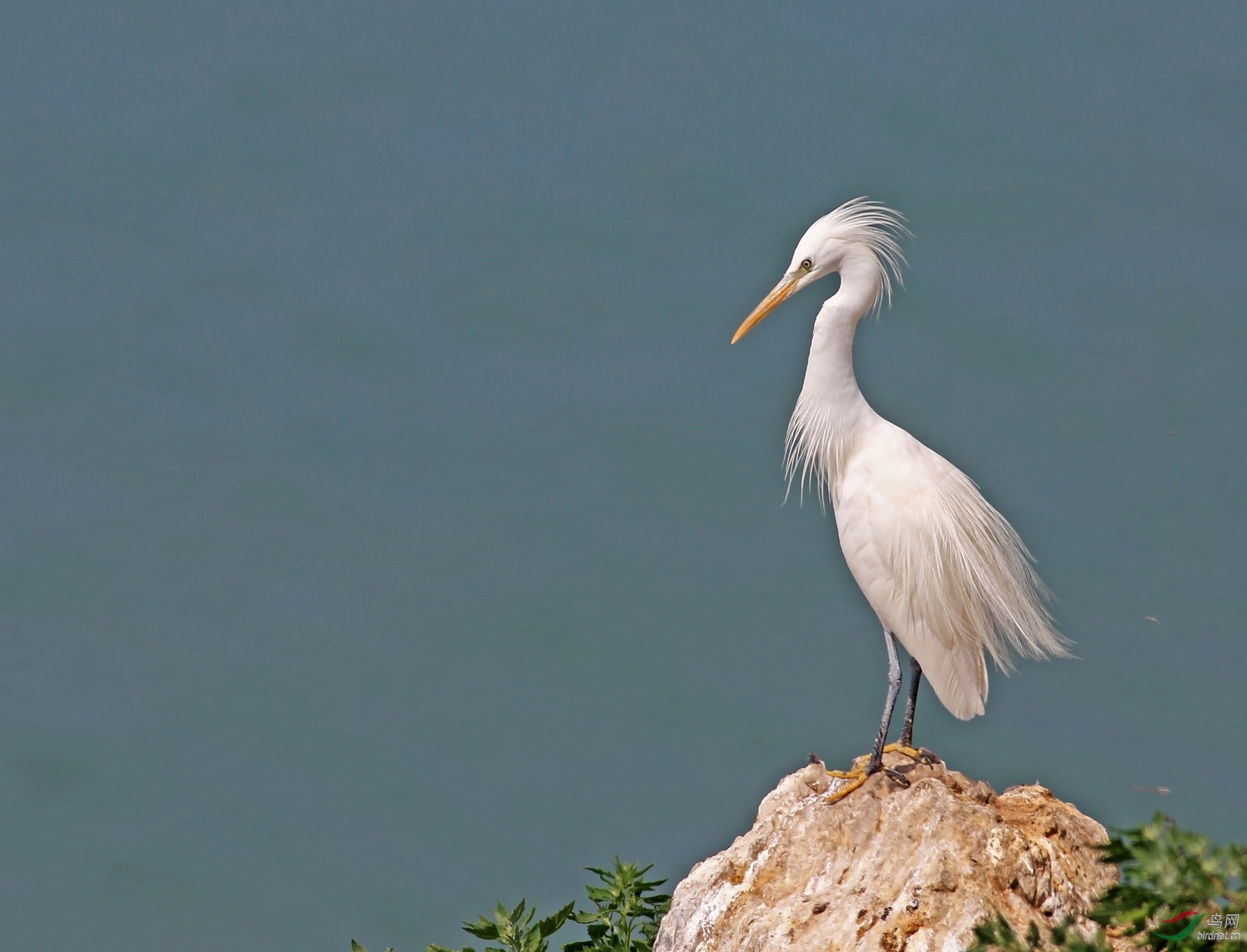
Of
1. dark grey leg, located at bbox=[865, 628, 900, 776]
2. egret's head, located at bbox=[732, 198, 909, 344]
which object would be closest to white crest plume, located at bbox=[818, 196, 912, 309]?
egret's head, located at bbox=[732, 198, 909, 344]

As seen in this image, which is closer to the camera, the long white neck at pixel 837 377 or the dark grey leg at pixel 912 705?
the dark grey leg at pixel 912 705

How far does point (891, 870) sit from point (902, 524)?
0.98m

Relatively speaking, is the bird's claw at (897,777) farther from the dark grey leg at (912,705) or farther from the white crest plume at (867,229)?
the white crest plume at (867,229)

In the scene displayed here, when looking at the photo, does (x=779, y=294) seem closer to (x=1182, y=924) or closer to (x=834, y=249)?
(x=834, y=249)

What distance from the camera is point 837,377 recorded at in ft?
12.8

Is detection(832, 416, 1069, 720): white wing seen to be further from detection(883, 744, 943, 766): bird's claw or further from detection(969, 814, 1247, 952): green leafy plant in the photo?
detection(969, 814, 1247, 952): green leafy plant

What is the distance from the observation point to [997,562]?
3.87m

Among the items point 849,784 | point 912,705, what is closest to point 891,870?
point 849,784

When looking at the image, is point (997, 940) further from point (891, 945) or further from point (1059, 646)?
point (1059, 646)

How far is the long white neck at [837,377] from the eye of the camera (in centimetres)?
385

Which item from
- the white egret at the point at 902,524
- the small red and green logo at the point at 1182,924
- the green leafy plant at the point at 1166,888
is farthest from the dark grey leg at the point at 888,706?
the green leafy plant at the point at 1166,888

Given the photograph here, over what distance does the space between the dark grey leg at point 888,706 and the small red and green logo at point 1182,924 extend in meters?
1.32

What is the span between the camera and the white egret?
12.4ft

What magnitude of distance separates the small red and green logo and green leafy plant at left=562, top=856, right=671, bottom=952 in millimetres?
2055
